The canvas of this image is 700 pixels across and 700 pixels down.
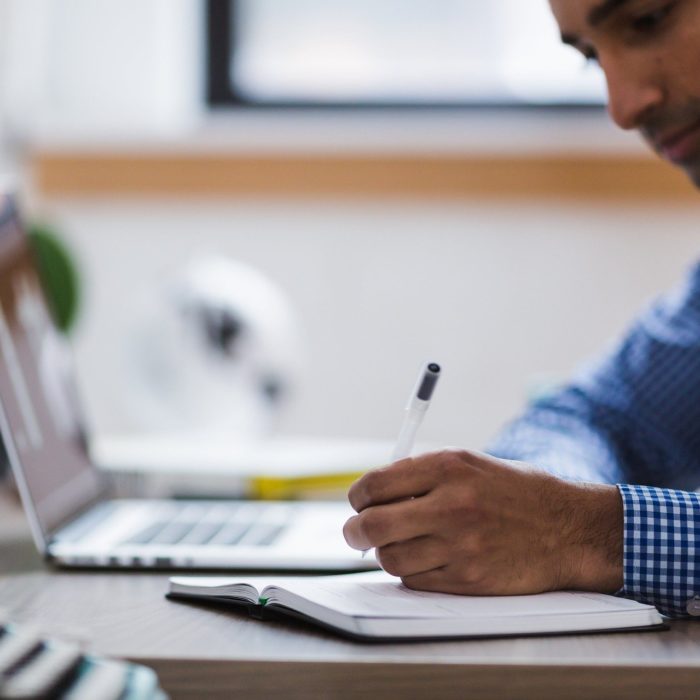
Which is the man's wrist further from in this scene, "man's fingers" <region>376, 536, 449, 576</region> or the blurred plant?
the blurred plant

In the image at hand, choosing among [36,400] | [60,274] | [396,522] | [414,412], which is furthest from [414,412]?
[60,274]

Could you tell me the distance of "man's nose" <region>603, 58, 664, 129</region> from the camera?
1.06 m

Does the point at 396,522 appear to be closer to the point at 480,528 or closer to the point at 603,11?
the point at 480,528

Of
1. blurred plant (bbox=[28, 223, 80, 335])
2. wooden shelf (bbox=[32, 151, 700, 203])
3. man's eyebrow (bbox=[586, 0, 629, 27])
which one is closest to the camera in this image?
man's eyebrow (bbox=[586, 0, 629, 27])

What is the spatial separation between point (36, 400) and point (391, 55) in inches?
62.3

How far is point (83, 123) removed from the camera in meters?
2.23

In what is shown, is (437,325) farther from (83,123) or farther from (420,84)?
(83,123)

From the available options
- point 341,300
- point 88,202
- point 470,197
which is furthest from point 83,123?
point 470,197

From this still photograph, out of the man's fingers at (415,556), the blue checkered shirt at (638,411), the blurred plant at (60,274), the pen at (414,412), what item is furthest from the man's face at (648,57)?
the blurred plant at (60,274)

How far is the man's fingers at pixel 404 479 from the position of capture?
2.21ft

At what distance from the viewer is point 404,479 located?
2.21 feet

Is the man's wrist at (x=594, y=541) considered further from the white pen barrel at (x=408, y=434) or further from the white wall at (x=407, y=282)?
the white wall at (x=407, y=282)

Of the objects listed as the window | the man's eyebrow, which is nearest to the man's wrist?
the man's eyebrow

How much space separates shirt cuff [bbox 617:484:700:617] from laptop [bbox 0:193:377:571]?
0.21 meters
